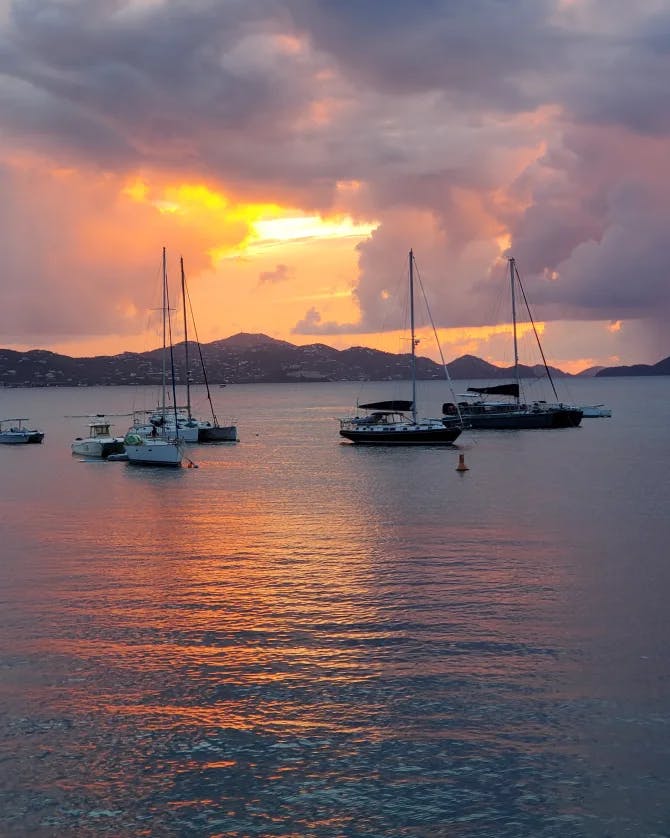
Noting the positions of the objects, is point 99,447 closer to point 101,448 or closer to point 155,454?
point 101,448

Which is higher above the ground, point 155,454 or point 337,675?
point 155,454

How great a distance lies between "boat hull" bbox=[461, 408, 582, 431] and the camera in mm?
125875

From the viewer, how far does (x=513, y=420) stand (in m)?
126

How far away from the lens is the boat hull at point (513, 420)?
125875mm

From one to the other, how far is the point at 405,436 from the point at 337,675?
77182mm

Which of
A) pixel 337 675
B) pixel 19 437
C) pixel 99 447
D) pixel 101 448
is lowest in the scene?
pixel 337 675

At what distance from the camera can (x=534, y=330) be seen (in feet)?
451

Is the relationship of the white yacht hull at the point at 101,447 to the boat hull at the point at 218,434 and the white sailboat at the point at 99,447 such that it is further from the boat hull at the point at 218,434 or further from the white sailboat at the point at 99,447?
the boat hull at the point at 218,434

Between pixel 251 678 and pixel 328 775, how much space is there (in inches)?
225

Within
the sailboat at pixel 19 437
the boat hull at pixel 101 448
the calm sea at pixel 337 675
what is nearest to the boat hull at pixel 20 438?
the sailboat at pixel 19 437

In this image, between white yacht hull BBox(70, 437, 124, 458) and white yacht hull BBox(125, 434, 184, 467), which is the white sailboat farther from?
white yacht hull BBox(125, 434, 184, 467)

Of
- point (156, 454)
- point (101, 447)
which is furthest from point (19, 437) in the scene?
point (156, 454)

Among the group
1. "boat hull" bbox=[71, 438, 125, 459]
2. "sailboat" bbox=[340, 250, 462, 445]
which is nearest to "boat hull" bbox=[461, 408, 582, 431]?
"sailboat" bbox=[340, 250, 462, 445]

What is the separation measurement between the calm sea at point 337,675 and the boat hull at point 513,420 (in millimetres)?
74726
